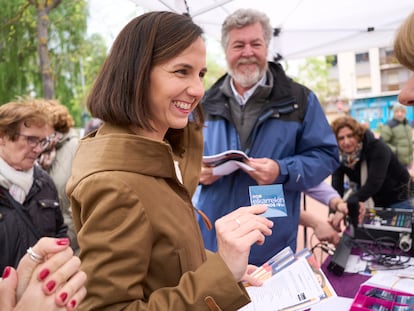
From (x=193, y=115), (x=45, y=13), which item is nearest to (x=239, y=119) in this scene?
(x=193, y=115)

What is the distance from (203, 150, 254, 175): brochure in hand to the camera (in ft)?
6.44

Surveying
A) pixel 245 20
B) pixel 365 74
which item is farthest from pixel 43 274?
pixel 365 74

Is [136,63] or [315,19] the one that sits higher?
[315,19]

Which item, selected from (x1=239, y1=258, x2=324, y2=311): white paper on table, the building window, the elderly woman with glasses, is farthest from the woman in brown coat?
the building window

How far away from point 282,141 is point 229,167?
1.43 feet

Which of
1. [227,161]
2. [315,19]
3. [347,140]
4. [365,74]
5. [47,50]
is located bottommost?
[347,140]

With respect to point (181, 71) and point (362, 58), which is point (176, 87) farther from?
point (362, 58)

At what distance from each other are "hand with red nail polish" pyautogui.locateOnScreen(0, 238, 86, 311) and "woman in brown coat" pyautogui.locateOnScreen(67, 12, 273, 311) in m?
0.17

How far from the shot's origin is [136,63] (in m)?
1.21

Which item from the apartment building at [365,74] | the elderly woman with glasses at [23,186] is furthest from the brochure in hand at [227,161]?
the apartment building at [365,74]

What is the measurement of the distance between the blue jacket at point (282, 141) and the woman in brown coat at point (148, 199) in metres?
0.92

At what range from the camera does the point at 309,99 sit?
242cm

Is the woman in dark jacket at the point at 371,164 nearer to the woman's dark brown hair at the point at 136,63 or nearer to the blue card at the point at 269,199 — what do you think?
the blue card at the point at 269,199

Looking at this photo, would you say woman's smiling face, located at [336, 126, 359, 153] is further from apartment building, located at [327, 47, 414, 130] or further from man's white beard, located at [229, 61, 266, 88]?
apartment building, located at [327, 47, 414, 130]
